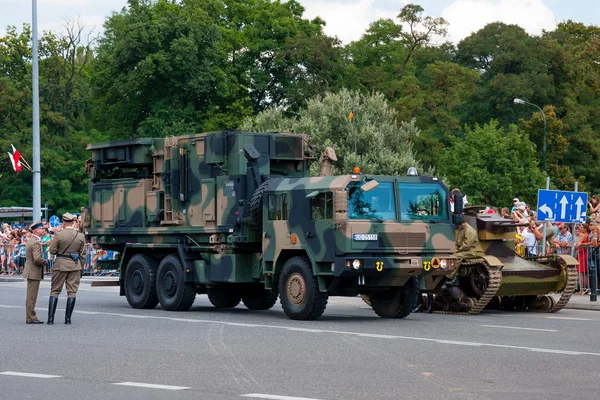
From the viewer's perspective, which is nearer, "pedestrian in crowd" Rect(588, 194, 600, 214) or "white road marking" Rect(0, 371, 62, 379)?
"white road marking" Rect(0, 371, 62, 379)

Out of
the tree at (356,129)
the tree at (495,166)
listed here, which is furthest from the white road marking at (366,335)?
the tree at (495,166)

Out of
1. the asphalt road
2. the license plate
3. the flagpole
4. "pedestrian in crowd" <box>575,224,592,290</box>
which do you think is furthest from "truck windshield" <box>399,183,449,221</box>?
the flagpole

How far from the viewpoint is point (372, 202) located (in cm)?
2088

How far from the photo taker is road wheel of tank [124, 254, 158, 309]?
989 inches

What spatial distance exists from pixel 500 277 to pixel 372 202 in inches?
130

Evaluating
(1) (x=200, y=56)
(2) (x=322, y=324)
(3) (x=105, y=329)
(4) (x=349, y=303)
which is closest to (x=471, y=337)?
(2) (x=322, y=324)

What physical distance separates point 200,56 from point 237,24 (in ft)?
27.0

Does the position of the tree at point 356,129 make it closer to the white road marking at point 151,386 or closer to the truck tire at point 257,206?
the truck tire at point 257,206

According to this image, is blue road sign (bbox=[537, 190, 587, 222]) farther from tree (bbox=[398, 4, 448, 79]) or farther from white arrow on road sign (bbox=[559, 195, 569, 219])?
tree (bbox=[398, 4, 448, 79])

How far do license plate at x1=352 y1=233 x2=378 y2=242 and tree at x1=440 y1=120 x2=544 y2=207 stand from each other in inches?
2007

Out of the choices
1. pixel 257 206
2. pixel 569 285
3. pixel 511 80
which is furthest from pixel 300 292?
pixel 511 80

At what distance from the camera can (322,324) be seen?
20.5 m

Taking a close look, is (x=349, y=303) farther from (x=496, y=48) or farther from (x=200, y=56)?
(x=496, y=48)

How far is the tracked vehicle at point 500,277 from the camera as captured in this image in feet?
75.7
